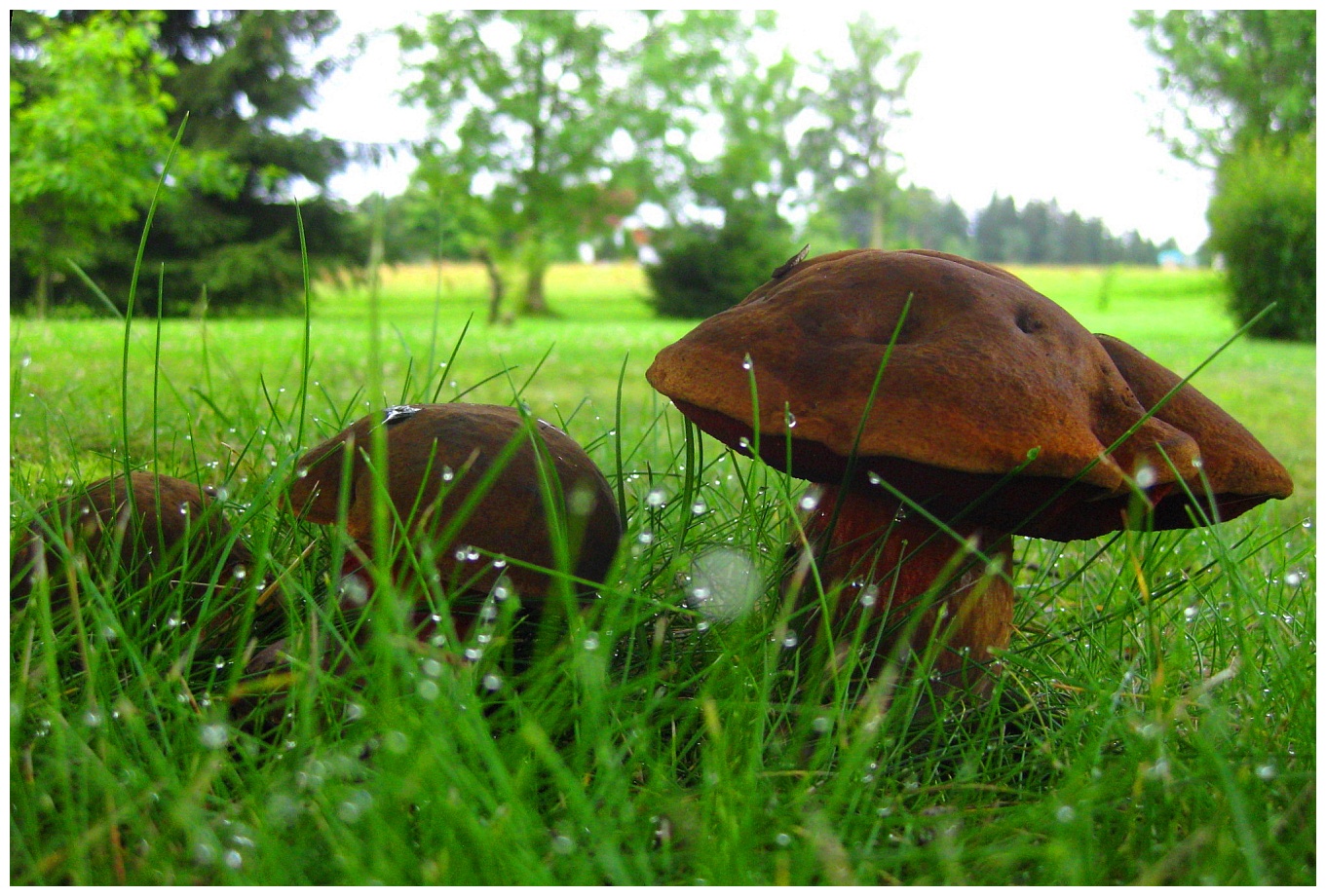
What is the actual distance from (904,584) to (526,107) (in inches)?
1035

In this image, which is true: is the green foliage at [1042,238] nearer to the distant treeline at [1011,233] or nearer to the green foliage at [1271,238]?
the distant treeline at [1011,233]

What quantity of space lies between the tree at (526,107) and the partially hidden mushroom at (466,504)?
24786 millimetres

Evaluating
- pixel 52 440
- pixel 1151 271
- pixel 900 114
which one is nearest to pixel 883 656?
pixel 52 440

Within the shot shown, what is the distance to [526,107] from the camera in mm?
25844

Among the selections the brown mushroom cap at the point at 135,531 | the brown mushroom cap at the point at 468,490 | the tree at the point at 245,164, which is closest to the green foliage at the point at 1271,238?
the tree at the point at 245,164

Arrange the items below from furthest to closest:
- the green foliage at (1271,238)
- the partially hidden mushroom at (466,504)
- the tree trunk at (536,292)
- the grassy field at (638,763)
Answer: the tree trunk at (536,292) < the green foliage at (1271,238) < the partially hidden mushroom at (466,504) < the grassy field at (638,763)

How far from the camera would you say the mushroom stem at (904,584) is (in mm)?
1697

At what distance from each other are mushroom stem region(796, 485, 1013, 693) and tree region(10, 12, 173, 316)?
1067 cm

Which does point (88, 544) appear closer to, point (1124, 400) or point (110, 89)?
point (1124, 400)

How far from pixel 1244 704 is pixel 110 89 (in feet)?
46.9

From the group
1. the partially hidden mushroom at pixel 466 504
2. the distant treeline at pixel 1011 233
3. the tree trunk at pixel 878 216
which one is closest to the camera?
the partially hidden mushroom at pixel 466 504

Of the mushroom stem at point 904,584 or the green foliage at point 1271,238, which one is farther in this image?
the green foliage at point 1271,238

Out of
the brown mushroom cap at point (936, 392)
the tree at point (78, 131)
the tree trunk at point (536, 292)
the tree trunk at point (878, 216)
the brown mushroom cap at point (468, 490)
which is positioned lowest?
the brown mushroom cap at point (468, 490)

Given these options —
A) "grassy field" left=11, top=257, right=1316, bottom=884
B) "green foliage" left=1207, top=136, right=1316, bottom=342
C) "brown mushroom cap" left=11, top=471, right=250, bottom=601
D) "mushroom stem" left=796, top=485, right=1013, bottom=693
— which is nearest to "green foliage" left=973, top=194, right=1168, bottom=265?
"green foliage" left=1207, top=136, right=1316, bottom=342
